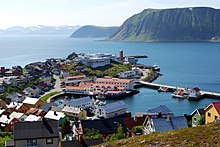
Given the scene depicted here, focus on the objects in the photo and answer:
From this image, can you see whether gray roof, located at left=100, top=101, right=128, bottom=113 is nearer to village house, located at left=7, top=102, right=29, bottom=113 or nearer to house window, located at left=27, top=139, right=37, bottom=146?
village house, located at left=7, top=102, right=29, bottom=113

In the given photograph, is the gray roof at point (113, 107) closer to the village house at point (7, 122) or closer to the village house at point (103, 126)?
the village house at point (7, 122)

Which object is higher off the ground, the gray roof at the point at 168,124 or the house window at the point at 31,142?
the house window at the point at 31,142

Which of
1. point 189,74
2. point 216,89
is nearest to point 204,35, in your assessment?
point 189,74

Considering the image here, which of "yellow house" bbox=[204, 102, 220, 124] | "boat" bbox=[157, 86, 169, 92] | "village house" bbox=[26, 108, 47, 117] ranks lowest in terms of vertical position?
"boat" bbox=[157, 86, 169, 92]

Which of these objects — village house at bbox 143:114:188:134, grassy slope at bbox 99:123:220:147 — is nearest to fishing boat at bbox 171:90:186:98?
village house at bbox 143:114:188:134

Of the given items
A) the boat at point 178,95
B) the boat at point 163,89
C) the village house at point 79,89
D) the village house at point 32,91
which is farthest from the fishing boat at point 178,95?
the village house at point 32,91

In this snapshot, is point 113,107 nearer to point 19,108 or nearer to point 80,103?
point 80,103
